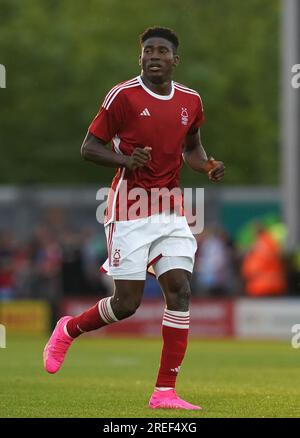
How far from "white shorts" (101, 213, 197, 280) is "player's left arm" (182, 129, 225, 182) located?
0.46m

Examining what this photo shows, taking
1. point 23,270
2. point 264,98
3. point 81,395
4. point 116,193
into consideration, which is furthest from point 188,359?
point 264,98

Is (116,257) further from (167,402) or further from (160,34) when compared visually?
(160,34)

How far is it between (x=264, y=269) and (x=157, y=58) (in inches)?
563

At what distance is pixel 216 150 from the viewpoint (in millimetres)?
38375

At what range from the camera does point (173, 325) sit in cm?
921

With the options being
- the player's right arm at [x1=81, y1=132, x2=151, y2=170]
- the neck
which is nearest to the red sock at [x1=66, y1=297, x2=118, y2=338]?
the player's right arm at [x1=81, y1=132, x2=151, y2=170]

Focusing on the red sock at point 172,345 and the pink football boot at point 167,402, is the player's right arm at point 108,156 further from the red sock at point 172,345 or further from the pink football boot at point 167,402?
the pink football boot at point 167,402

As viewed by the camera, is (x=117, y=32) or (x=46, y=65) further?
(x=117, y=32)

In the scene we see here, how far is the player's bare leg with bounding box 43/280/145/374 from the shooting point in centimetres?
928

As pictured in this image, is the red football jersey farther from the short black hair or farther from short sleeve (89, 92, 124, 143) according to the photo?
the short black hair

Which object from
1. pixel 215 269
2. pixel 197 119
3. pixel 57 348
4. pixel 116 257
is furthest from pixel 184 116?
pixel 215 269

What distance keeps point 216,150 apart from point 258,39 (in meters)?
Result: 7.56

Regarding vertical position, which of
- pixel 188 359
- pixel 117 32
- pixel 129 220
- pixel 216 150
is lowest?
pixel 188 359
